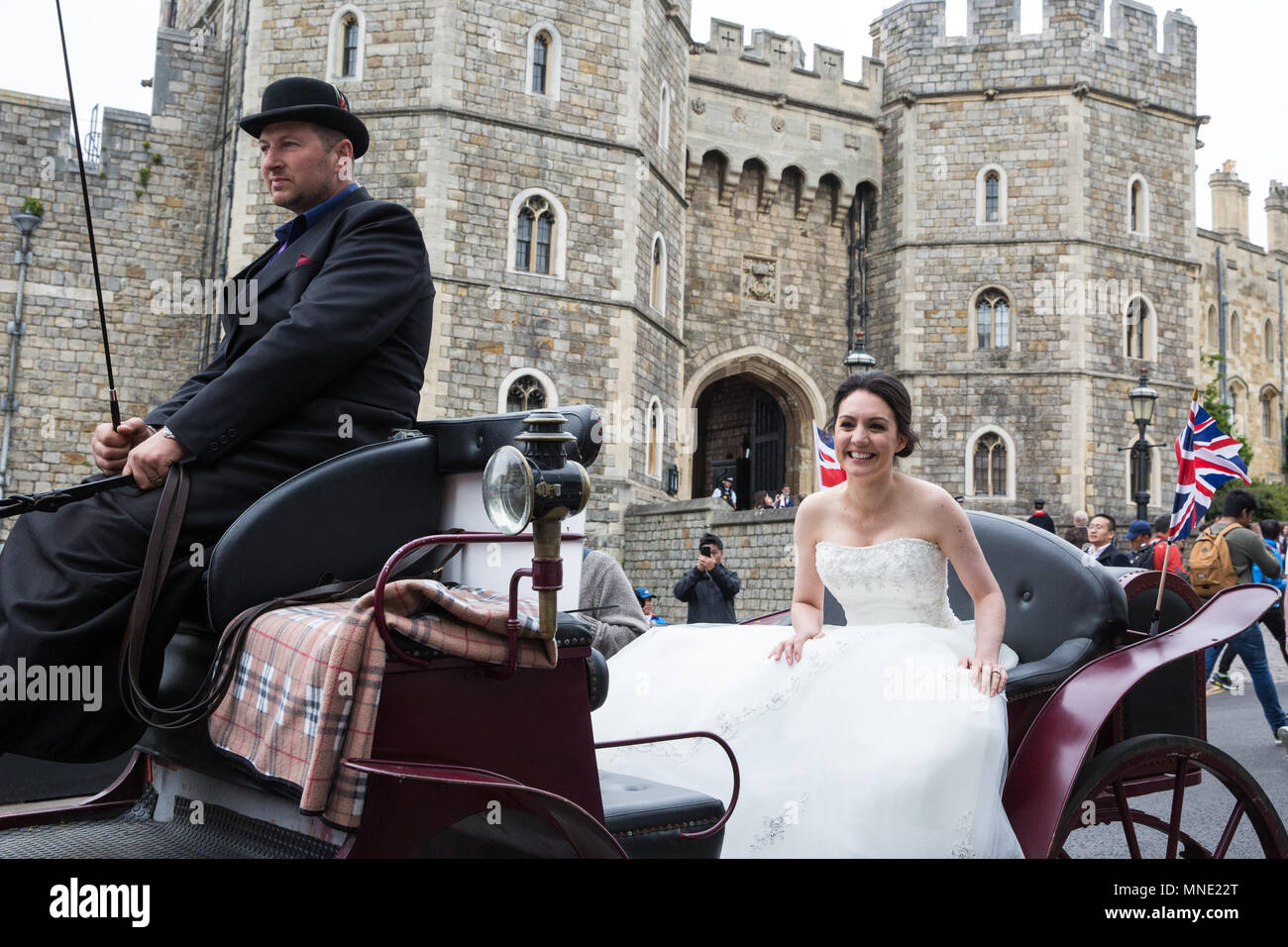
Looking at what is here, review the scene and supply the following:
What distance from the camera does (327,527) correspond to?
210cm

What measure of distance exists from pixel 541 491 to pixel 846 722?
1.55 meters

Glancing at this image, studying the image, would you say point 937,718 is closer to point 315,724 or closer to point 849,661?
point 849,661

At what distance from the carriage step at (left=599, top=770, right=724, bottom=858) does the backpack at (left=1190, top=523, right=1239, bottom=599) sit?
264 inches

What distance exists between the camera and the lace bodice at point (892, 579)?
10.7 feet

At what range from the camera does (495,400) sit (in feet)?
54.3

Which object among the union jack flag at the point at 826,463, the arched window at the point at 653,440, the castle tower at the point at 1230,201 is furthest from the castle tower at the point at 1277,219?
the union jack flag at the point at 826,463

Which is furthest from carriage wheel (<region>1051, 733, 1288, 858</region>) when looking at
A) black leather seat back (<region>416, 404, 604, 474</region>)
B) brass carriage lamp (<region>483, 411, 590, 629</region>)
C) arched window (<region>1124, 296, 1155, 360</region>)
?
arched window (<region>1124, 296, 1155, 360</region>)

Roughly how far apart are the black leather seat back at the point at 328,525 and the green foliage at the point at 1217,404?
81.1ft

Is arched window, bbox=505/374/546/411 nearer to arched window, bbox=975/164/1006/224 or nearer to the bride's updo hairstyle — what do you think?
arched window, bbox=975/164/1006/224

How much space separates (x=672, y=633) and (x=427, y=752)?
1966 millimetres

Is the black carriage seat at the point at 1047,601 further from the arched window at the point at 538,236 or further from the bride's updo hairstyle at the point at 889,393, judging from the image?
the arched window at the point at 538,236

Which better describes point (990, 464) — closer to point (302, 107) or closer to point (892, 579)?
point (892, 579)

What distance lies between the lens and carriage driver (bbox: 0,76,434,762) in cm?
194

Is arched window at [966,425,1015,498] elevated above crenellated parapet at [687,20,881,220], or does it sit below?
below
